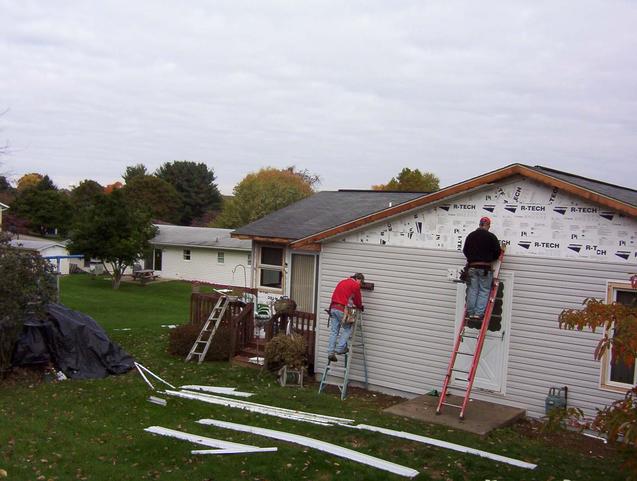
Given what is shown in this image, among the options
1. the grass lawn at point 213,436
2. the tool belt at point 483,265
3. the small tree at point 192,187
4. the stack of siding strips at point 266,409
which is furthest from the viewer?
the small tree at point 192,187

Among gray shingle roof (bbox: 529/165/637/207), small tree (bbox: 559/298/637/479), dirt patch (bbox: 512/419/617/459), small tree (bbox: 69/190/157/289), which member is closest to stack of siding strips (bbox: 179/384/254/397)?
dirt patch (bbox: 512/419/617/459)

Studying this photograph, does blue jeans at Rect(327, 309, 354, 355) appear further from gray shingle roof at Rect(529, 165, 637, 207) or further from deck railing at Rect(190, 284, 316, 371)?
gray shingle roof at Rect(529, 165, 637, 207)

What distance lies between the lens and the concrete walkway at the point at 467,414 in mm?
9781

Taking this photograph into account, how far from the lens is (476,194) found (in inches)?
464

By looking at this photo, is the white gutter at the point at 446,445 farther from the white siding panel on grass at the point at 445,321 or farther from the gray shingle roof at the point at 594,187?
the gray shingle roof at the point at 594,187

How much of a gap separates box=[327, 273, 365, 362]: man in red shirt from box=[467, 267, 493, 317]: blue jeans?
2406 millimetres

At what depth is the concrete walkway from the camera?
9781 mm

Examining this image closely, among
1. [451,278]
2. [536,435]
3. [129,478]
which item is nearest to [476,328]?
[451,278]

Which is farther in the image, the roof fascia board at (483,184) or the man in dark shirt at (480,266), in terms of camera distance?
the man in dark shirt at (480,266)

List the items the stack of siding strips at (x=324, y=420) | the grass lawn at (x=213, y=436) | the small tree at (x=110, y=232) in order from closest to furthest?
the grass lawn at (x=213, y=436)
the stack of siding strips at (x=324, y=420)
the small tree at (x=110, y=232)

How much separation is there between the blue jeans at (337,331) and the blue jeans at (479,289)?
2705 millimetres

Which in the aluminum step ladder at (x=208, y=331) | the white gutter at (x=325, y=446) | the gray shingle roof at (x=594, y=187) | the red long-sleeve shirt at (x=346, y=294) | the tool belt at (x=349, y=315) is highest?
the gray shingle roof at (x=594, y=187)

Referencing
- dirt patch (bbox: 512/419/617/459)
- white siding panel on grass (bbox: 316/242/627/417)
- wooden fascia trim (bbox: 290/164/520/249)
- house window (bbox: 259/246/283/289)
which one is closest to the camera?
dirt patch (bbox: 512/419/617/459)

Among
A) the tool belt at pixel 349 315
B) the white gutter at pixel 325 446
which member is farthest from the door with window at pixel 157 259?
the white gutter at pixel 325 446
